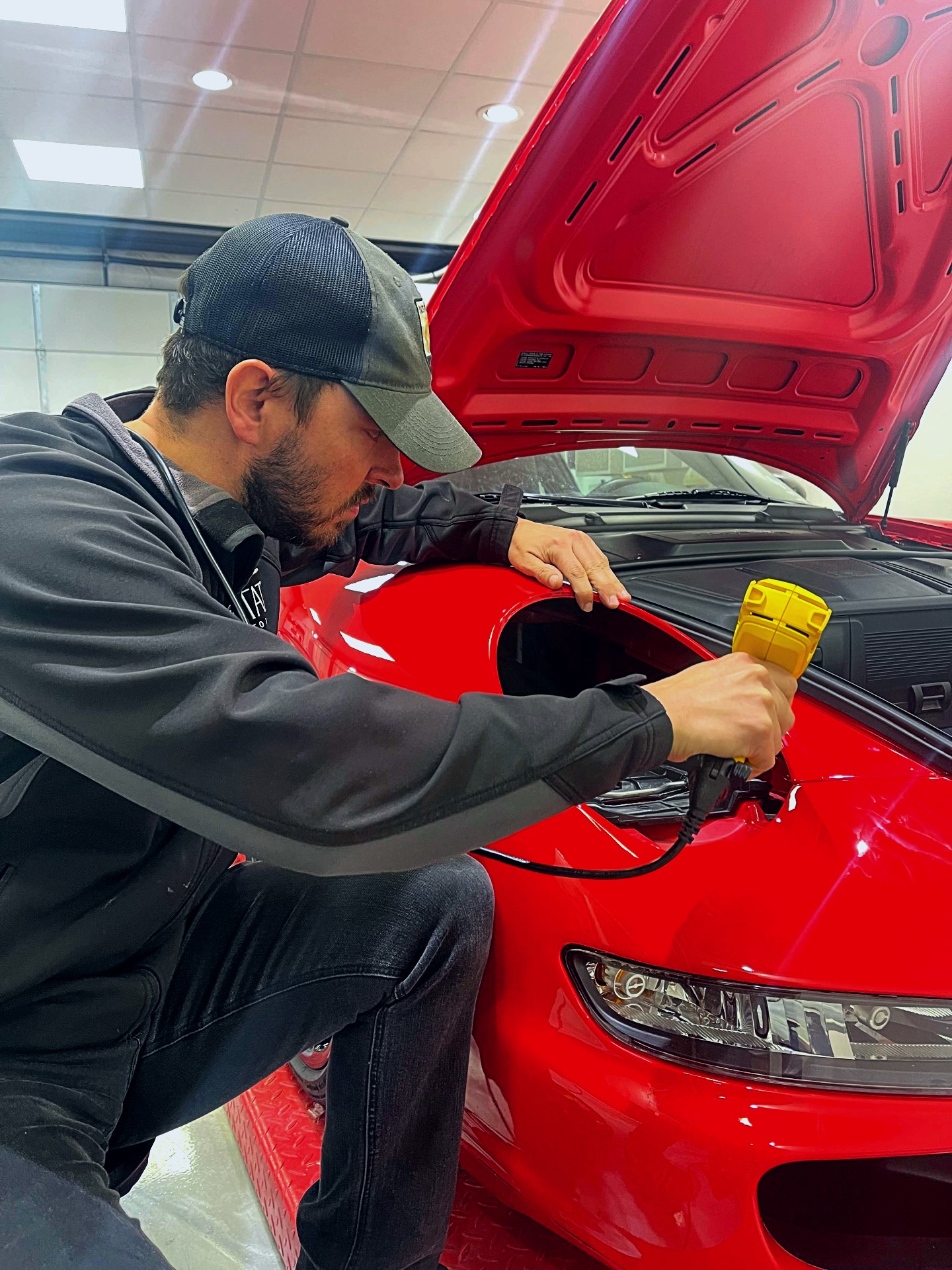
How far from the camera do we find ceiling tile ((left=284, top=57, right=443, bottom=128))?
4688mm

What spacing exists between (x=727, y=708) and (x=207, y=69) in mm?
5132

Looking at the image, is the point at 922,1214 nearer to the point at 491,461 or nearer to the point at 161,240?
the point at 491,461

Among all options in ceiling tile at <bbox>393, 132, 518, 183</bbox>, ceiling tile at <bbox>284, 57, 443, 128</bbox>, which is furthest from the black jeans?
ceiling tile at <bbox>393, 132, 518, 183</bbox>

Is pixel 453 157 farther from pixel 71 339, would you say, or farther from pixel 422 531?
pixel 422 531

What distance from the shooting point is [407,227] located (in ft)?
25.7

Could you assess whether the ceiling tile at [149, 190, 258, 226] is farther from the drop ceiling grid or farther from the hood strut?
the hood strut

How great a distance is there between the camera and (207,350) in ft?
3.30

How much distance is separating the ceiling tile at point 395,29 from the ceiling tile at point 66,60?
3.26ft

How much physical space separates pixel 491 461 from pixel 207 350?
39.3 inches

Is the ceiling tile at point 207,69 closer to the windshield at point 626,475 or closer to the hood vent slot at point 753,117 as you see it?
the windshield at point 626,475

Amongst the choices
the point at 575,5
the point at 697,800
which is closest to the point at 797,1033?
the point at 697,800

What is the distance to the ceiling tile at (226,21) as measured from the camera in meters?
4.11

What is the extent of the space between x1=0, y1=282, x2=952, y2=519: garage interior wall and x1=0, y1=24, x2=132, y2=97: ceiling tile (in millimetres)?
3044

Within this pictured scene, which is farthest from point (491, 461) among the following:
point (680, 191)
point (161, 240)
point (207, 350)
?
point (161, 240)
